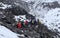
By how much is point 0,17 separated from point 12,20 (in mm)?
1370

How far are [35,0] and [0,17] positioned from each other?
2970 centimetres

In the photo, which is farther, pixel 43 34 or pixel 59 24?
pixel 59 24

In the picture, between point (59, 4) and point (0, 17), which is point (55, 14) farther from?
point (0, 17)

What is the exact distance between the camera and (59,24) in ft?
125

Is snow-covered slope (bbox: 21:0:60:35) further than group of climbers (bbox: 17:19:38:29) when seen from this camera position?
Yes

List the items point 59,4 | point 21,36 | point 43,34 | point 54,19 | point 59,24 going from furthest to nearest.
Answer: point 59,4 < point 54,19 < point 59,24 < point 43,34 < point 21,36

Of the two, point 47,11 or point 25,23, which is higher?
point 25,23

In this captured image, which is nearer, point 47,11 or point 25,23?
point 25,23

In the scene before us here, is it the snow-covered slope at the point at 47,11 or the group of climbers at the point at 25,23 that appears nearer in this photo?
the group of climbers at the point at 25,23

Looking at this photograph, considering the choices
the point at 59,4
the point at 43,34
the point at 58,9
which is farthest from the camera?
the point at 59,4

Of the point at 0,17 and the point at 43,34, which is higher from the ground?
the point at 0,17

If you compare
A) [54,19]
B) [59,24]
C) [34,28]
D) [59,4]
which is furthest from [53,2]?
[34,28]

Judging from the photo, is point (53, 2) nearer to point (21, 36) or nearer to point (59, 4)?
point (59, 4)

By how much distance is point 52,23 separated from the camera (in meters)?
39.2
